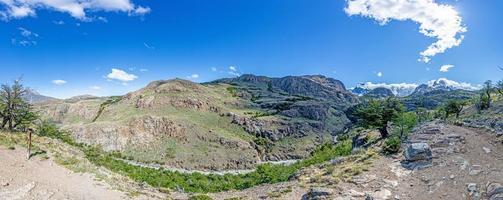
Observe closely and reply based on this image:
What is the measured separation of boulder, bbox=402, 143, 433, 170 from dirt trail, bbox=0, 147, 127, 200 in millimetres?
28177

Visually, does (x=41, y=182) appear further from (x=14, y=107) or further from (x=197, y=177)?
(x=197, y=177)

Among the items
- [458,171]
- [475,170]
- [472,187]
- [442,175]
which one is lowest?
[472,187]

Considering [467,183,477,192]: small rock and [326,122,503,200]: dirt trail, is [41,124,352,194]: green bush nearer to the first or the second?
[326,122,503,200]: dirt trail

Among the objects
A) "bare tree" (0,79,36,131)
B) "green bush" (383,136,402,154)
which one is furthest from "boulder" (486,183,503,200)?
"bare tree" (0,79,36,131)

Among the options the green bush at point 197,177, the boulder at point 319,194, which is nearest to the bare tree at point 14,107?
the green bush at point 197,177

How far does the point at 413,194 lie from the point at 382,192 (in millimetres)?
2348

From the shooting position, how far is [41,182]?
37281 millimetres

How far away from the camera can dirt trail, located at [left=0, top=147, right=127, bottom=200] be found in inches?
1368

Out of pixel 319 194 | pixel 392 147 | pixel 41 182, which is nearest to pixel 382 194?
pixel 319 194

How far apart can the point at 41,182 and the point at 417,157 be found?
35660mm

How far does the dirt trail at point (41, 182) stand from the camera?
3475 centimetres

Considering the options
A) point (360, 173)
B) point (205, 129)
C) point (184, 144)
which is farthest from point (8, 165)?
point (205, 129)

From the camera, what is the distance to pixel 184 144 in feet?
598

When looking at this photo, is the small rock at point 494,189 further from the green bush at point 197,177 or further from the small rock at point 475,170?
the green bush at point 197,177
